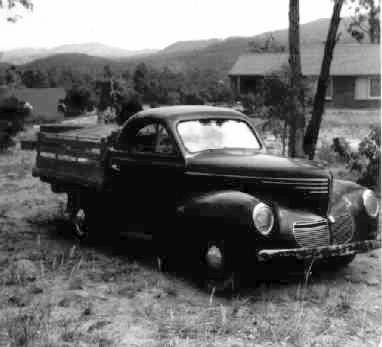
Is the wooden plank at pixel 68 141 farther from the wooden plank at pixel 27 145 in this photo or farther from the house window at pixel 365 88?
the house window at pixel 365 88

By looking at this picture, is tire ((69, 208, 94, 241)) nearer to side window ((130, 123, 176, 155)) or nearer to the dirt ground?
the dirt ground

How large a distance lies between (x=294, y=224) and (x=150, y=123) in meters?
2.25

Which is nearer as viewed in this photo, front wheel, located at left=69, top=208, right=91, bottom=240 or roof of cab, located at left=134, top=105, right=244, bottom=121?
roof of cab, located at left=134, top=105, right=244, bottom=121

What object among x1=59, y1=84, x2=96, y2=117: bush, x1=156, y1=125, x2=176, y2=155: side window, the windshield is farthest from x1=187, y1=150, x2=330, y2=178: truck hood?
x1=59, y1=84, x2=96, y2=117: bush

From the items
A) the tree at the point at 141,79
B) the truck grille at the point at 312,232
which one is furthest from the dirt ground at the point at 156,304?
the tree at the point at 141,79

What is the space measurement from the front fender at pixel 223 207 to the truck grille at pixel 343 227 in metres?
0.92

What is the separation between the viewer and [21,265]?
6.43 metres

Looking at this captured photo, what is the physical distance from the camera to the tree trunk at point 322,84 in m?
12.7

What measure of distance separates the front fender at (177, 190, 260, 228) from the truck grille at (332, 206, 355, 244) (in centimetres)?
92

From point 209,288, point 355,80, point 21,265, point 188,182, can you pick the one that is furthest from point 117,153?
point 355,80

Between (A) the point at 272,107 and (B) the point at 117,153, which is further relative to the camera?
(A) the point at 272,107

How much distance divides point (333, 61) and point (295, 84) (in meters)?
28.0

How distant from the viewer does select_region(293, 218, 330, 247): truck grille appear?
216 inches

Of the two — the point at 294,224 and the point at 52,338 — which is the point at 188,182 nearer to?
the point at 294,224
